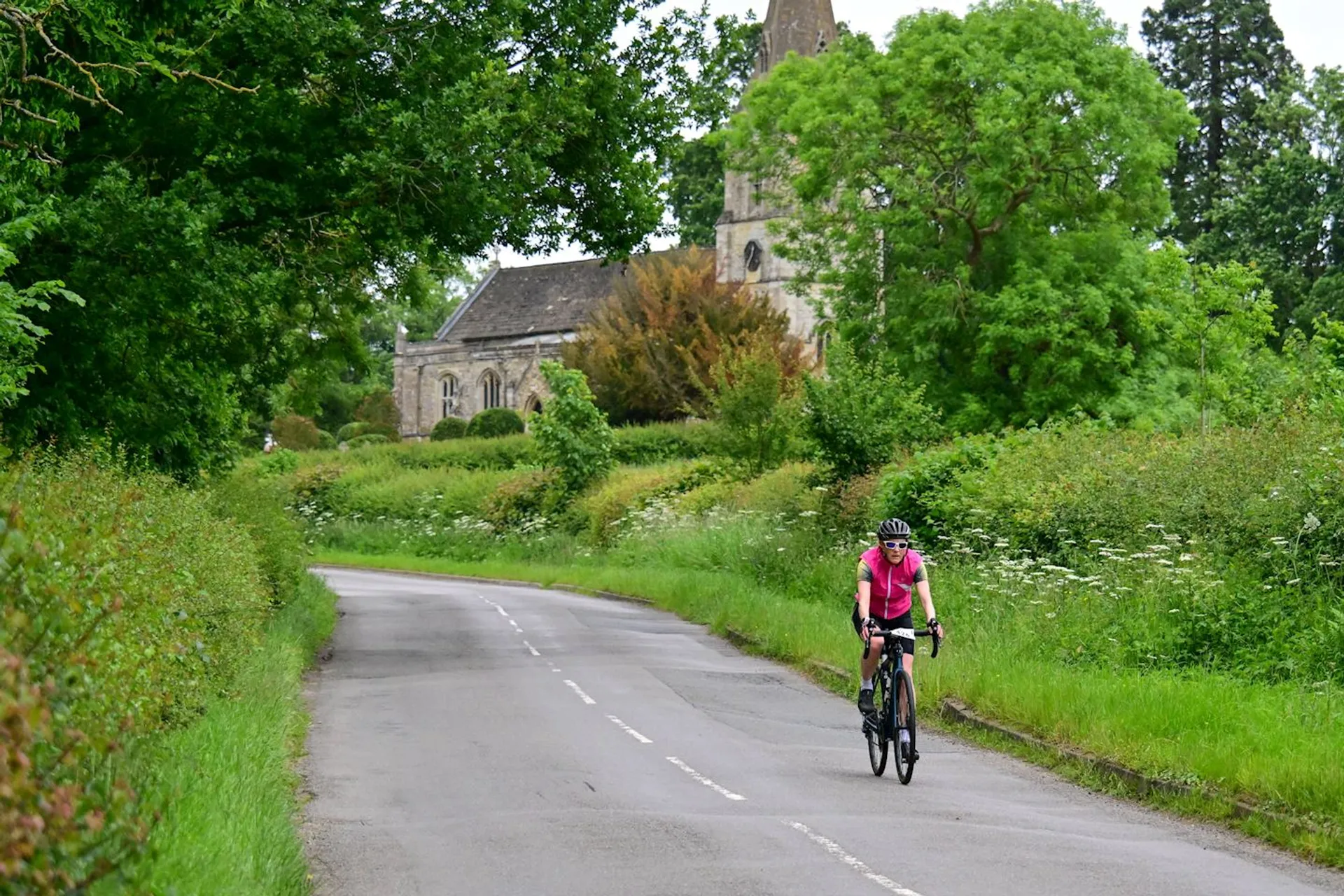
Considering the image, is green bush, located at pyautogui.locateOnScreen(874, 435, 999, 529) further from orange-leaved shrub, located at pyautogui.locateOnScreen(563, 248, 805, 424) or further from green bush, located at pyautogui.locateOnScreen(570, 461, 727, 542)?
orange-leaved shrub, located at pyautogui.locateOnScreen(563, 248, 805, 424)

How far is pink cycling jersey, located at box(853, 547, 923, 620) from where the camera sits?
13.4 metres

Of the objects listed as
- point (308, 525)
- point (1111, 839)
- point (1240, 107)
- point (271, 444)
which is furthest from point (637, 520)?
point (271, 444)

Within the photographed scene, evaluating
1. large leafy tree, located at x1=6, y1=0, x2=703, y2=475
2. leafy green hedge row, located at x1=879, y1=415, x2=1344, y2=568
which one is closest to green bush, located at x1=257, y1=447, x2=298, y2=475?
leafy green hedge row, located at x1=879, y1=415, x2=1344, y2=568

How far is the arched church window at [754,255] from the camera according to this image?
84250 mm

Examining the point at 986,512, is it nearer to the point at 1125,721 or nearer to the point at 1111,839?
the point at 1125,721

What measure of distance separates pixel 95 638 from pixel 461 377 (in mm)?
90027

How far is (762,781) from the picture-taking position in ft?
41.2

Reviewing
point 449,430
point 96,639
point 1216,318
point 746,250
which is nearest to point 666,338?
point 449,430

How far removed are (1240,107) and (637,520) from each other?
3884 cm

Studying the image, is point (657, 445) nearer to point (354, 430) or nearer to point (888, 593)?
point (354, 430)

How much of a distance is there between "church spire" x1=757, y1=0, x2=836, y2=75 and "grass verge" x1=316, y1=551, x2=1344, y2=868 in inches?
2435

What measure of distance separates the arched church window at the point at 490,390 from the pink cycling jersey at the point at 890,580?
82.5 metres

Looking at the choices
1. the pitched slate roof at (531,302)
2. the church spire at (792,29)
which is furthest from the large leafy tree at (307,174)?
the pitched slate roof at (531,302)

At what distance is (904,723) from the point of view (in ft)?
42.3
